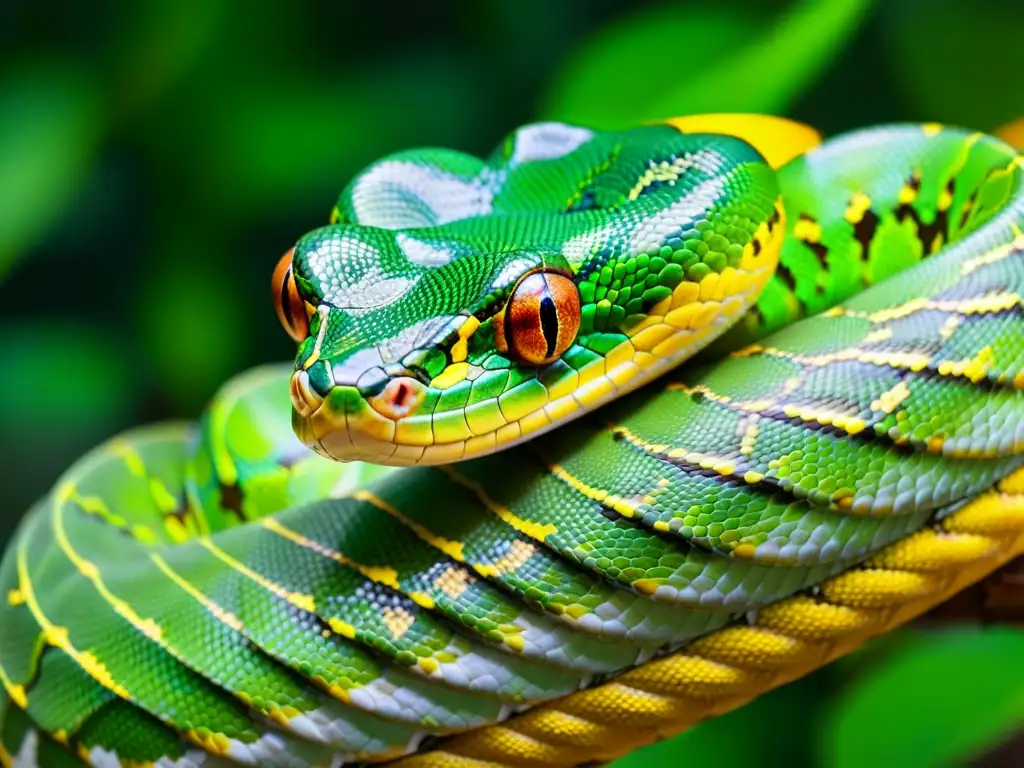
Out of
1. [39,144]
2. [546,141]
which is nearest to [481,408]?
[546,141]

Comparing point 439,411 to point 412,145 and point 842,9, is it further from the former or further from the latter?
point 412,145

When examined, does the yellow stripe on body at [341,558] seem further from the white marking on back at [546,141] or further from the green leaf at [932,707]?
the green leaf at [932,707]

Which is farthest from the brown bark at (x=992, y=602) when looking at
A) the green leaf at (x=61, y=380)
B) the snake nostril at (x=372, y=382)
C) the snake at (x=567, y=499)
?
the green leaf at (x=61, y=380)

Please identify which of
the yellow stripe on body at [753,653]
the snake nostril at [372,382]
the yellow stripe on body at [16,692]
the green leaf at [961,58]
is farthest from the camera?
the green leaf at [961,58]

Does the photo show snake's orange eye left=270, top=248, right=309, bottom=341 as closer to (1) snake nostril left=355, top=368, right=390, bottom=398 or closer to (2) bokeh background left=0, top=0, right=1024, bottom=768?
(1) snake nostril left=355, top=368, right=390, bottom=398

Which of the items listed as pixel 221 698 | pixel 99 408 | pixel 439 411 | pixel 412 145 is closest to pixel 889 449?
pixel 439 411

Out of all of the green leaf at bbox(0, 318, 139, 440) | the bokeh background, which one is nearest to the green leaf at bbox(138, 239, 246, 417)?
the bokeh background
